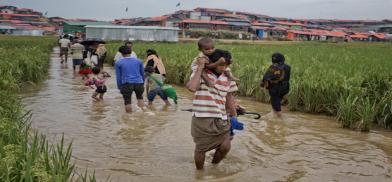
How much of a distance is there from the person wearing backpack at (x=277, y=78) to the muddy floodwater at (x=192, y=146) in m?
0.53

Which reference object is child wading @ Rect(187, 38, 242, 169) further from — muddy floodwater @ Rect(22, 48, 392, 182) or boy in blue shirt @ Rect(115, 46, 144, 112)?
boy in blue shirt @ Rect(115, 46, 144, 112)

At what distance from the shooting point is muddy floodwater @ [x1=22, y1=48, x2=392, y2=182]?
229 inches

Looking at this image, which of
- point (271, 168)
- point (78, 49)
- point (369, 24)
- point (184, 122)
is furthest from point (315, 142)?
point (369, 24)

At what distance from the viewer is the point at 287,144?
7715mm

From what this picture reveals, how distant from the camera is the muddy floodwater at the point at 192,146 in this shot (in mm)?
5828

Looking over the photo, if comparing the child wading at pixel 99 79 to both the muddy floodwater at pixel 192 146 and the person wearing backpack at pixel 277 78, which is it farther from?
the person wearing backpack at pixel 277 78

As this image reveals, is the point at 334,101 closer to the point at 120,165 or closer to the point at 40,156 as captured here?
the point at 120,165

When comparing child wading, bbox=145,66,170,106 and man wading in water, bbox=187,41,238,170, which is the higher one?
man wading in water, bbox=187,41,238,170

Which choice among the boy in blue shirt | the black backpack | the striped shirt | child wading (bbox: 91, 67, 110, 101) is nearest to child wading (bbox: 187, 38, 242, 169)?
the striped shirt

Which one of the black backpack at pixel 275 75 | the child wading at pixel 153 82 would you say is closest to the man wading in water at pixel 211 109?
the black backpack at pixel 275 75

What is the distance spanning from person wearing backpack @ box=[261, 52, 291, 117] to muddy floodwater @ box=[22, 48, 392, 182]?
526mm

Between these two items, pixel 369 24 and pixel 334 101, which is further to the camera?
pixel 369 24

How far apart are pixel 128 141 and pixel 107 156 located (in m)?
1.09

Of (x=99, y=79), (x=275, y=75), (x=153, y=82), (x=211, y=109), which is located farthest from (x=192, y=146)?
(x=99, y=79)
